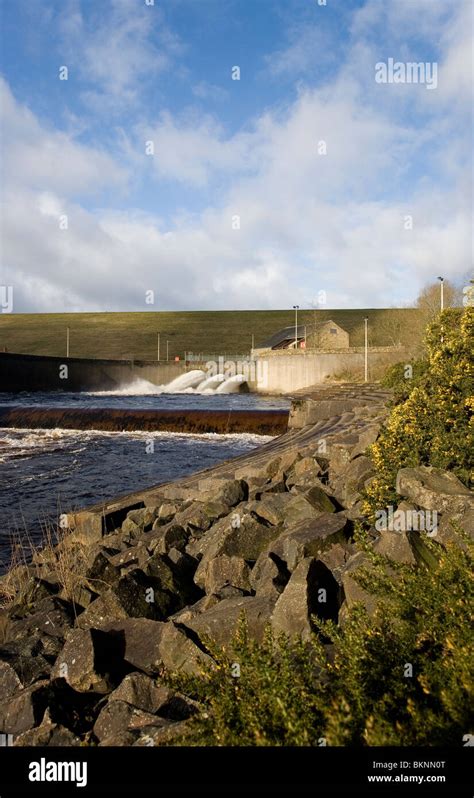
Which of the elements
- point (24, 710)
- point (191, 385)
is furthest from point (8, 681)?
point (191, 385)

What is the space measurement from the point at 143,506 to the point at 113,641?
6.23 metres

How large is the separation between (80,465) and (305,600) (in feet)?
53.0

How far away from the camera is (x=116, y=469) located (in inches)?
763

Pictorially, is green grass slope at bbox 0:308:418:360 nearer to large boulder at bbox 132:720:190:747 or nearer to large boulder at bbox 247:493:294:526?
large boulder at bbox 247:493:294:526

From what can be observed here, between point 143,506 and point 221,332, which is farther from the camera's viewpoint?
point 221,332

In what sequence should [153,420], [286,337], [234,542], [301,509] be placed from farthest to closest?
[286,337]
[153,420]
[301,509]
[234,542]

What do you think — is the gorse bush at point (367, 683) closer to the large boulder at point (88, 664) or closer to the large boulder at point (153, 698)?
the large boulder at point (153, 698)

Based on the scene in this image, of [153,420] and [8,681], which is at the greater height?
[153,420]

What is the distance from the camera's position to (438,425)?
8.21 m

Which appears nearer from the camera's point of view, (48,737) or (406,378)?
(48,737)

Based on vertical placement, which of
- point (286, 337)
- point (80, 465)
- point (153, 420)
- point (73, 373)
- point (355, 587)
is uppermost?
point (286, 337)

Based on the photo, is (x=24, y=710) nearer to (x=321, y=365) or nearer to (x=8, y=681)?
(x=8, y=681)

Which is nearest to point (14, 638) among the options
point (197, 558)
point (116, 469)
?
point (197, 558)
